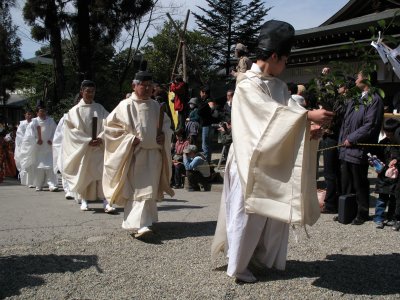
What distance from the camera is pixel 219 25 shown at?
1519 inches

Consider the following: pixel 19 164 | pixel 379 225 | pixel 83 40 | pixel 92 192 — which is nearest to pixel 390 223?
pixel 379 225

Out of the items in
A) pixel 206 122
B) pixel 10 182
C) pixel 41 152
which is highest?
pixel 206 122

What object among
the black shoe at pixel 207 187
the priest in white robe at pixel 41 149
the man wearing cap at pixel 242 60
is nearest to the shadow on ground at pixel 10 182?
the priest in white robe at pixel 41 149

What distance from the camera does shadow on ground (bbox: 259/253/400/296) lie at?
3730 mm

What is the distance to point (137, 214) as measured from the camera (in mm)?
5379

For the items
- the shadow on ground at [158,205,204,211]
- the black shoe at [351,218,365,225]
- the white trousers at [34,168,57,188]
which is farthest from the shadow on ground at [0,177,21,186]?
the black shoe at [351,218,365,225]

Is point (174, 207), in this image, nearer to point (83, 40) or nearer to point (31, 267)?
point (31, 267)

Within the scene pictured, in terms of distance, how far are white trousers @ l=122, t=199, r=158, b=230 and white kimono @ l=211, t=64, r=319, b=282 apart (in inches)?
64.3

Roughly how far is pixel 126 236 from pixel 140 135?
1.19m

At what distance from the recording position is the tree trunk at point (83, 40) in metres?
17.3

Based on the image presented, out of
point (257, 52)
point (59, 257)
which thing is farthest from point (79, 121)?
point (257, 52)

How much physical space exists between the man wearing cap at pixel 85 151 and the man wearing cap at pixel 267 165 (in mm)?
3860

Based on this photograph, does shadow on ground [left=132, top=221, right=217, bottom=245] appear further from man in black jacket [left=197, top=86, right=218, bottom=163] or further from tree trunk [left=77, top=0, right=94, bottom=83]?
tree trunk [left=77, top=0, right=94, bottom=83]

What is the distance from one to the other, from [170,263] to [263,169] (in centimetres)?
147
